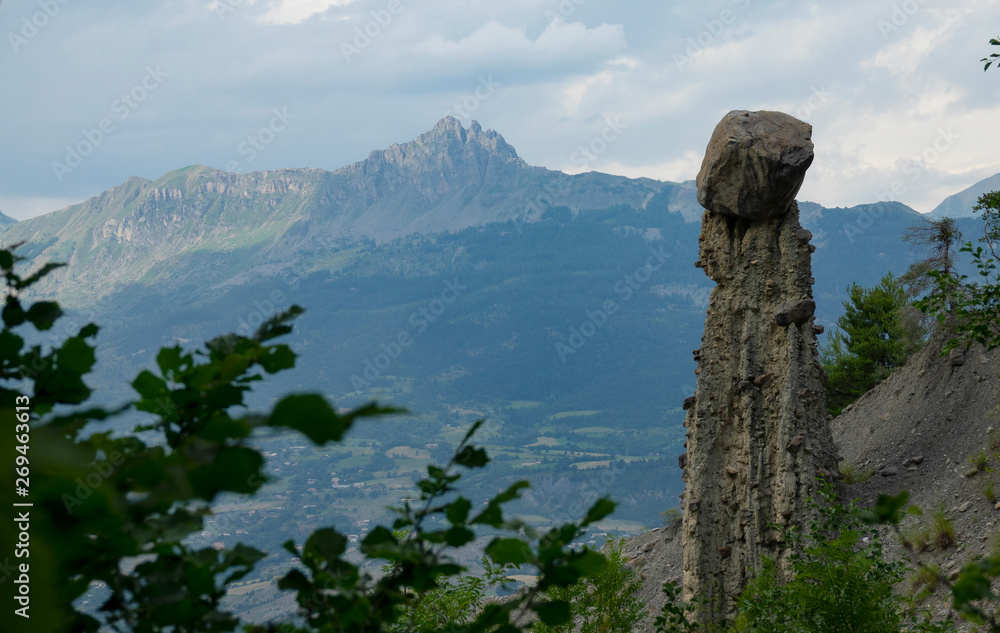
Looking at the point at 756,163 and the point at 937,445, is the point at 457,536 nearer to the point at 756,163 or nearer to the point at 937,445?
the point at 756,163

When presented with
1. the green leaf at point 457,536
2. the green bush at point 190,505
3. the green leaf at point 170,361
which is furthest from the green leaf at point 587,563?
the green leaf at point 170,361

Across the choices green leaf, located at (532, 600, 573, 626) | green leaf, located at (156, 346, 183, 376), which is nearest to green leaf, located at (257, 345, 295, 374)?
green leaf, located at (156, 346, 183, 376)

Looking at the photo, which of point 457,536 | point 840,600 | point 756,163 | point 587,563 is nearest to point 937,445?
point 756,163

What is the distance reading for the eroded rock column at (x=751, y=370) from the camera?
12.7 metres

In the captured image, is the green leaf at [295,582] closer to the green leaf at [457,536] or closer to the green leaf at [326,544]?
the green leaf at [326,544]

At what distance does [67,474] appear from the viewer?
102 centimetres

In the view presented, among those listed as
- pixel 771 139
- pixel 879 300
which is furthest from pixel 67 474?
pixel 879 300

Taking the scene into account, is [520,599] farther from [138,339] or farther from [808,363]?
[138,339]

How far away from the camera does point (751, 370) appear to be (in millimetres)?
13742

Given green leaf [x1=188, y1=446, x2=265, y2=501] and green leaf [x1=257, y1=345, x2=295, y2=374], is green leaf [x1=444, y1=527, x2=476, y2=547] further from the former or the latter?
green leaf [x1=188, y1=446, x2=265, y2=501]

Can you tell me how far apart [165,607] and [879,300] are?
33472 mm

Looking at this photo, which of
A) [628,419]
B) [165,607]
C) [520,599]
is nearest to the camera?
[165,607]

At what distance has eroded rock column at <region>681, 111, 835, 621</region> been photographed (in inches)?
501

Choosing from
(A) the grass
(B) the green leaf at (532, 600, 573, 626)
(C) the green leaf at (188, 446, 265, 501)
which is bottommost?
(A) the grass
